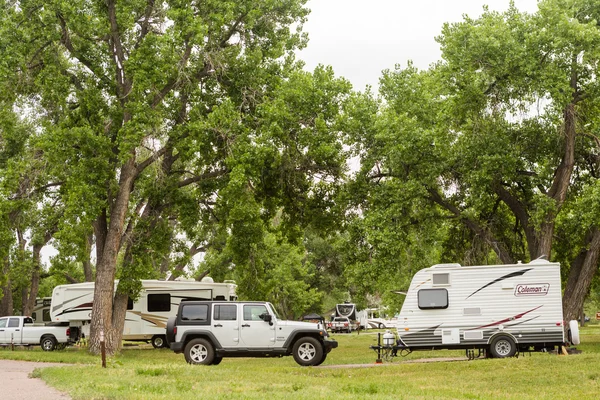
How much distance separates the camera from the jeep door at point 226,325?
20625mm

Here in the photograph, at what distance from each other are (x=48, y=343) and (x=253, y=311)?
15.7 metres

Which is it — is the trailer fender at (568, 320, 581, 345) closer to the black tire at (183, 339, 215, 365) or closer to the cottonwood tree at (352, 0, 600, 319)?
the cottonwood tree at (352, 0, 600, 319)

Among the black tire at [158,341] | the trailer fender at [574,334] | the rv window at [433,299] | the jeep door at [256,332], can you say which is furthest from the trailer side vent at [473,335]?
the black tire at [158,341]

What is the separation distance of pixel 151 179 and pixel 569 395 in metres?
18.5

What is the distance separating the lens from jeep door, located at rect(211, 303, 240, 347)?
20625 millimetres

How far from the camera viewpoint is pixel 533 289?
70.4ft

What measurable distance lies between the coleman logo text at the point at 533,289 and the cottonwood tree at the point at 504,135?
333 cm

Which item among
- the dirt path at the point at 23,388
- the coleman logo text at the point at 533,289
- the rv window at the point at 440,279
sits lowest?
the dirt path at the point at 23,388

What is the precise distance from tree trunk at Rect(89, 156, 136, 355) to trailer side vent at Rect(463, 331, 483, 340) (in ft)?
40.9

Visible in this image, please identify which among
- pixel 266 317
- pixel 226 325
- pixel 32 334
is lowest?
pixel 32 334

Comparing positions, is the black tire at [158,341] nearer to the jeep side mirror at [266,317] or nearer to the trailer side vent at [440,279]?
the jeep side mirror at [266,317]

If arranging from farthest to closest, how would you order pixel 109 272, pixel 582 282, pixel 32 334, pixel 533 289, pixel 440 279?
pixel 32 334 → pixel 582 282 → pixel 109 272 → pixel 440 279 → pixel 533 289

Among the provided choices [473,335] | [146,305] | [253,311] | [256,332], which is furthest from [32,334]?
[473,335]

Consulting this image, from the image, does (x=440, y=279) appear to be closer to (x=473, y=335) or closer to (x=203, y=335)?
(x=473, y=335)
